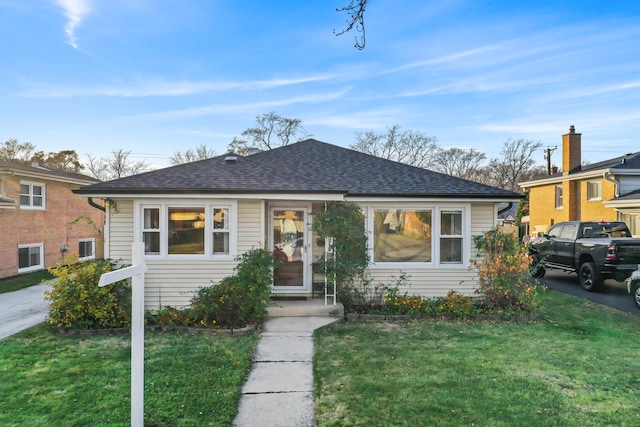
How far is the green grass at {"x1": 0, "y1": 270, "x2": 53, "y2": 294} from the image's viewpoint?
39.4 ft

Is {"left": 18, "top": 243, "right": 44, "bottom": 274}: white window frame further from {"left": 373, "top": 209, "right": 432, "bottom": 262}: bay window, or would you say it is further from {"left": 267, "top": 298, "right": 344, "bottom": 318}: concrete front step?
{"left": 373, "top": 209, "right": 432, "bottom": 262}: bay window

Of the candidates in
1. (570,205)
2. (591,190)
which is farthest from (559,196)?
(591,190)

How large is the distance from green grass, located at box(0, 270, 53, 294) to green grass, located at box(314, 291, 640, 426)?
1092 cm

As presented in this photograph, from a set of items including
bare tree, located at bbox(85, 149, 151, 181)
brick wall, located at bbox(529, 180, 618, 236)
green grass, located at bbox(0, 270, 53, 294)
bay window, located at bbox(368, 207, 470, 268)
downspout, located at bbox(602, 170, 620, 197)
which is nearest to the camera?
bay window, located at bbox(368, 207, 470, 268)

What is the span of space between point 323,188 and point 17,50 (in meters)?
10.7

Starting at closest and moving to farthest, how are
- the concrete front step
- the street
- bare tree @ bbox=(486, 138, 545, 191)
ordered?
the concrete front step, the street, bare tree @ bbox=(486, 138, 545, 191)

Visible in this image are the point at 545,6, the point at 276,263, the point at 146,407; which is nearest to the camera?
the point at 146,407

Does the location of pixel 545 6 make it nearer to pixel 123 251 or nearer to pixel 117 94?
pixel 123 251

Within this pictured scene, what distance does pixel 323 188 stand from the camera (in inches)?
Answer: 329

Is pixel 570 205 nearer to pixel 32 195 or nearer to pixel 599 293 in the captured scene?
pixel 599 293

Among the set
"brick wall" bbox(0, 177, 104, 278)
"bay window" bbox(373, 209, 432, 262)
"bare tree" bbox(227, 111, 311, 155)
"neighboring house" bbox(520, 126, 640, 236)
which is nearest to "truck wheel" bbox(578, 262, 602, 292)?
"bay window" bbox(373, 209, 432, 262)

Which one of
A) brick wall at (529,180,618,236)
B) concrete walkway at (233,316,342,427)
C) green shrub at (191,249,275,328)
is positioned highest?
brick wall at (529,180,618,236)

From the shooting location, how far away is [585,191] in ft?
71.6

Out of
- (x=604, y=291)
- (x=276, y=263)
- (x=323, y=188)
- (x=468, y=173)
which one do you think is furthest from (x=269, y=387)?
(x=468, y=173)
